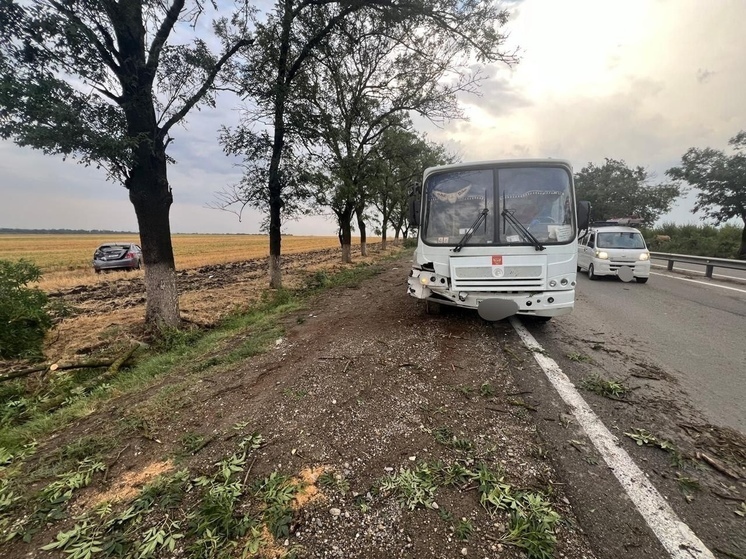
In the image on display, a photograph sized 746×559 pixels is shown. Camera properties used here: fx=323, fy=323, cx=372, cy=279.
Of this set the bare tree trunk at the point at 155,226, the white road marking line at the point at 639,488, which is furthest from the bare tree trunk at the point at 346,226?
the white road marking line at the point at 639,488

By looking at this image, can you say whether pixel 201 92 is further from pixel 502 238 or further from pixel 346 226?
pixel 346 226

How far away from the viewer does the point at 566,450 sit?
2484mm

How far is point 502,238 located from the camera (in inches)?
195

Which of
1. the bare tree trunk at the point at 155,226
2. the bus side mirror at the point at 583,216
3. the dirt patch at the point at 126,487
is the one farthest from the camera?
the bare tree trunk at the point at 155,226

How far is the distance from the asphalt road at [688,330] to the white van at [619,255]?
60 centimetres

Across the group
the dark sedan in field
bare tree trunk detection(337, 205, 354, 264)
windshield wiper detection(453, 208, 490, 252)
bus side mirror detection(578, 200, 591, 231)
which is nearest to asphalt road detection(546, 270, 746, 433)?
bus side mirror detection(578, 200, 591, 231)

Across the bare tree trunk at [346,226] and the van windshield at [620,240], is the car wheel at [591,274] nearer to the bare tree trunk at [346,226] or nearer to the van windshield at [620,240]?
the van windshield at [620,240]

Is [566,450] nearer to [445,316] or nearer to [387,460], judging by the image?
[387,460]

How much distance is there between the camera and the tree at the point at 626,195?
3556 cm

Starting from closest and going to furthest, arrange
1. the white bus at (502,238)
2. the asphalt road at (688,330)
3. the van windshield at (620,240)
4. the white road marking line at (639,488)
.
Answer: the white road marking line at (639,488)
the asphalt road at (688,330)
the white bus at (502,238)
the van windshield at (620,240)

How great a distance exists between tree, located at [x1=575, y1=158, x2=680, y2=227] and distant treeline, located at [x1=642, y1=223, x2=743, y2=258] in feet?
25.3

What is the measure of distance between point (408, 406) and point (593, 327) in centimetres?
462

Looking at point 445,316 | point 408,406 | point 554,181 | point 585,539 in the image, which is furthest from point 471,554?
point 554,181

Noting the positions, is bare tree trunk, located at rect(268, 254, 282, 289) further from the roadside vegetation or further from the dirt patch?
the dirt patch
